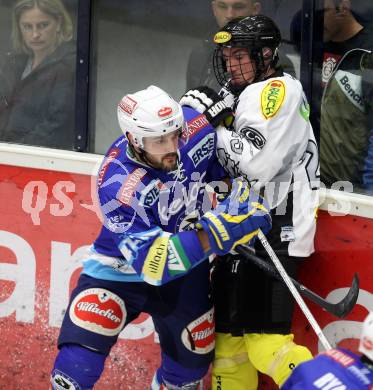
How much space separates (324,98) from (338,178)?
0.32m

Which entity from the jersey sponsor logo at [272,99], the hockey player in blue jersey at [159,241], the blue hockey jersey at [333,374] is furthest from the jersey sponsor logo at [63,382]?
the jersey sponsor logo at [272,99]

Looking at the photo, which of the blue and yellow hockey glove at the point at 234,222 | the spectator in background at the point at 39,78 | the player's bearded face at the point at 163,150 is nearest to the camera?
the blue and yellow hockey glove at the point at 234,222

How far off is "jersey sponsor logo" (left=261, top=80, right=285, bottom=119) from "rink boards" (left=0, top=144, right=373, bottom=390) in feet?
3.19

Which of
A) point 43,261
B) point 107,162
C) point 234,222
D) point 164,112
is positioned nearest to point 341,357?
point 234,222

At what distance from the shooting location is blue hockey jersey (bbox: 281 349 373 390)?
3174 mm

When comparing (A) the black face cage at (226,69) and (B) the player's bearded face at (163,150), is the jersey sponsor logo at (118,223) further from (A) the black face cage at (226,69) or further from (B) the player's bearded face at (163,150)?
(A) the black face cage at (226,69)

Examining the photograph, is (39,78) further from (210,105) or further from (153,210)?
(153,210)

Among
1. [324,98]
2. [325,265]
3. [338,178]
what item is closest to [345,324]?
[325,265]

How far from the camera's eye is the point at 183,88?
4.80m

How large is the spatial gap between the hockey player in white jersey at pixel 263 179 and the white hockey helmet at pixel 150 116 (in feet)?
0.82

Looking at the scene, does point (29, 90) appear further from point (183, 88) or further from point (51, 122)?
point (183, 88)

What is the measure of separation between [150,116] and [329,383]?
1223 millimetres

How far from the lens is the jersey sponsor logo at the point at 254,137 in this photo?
410 centimetres

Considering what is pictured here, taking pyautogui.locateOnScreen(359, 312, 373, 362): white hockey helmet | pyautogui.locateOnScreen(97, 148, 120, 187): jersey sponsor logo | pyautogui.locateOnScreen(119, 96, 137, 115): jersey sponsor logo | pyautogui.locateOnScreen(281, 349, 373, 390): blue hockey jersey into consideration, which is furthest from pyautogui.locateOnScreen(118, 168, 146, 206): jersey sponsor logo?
pyautogui.locateOnScreen(359, 312, 373, 362): white hockey helmet
